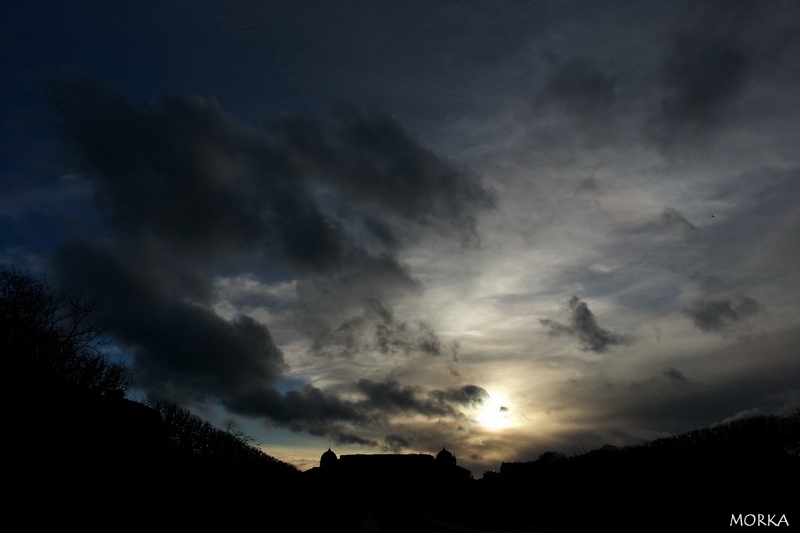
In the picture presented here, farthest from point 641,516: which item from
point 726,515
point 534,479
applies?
point 534,479

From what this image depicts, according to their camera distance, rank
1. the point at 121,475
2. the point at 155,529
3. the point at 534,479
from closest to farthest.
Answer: the point at 155,529 → the point at 121,475 → the point at 534,479

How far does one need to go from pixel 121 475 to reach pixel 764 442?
6056 centimetres

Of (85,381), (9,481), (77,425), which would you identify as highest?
(85,381)

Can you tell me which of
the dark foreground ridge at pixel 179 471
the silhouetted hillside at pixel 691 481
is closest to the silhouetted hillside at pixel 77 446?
the dark foreground ridge at pixel 179 471

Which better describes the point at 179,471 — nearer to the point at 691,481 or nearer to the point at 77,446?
the point at 77,446

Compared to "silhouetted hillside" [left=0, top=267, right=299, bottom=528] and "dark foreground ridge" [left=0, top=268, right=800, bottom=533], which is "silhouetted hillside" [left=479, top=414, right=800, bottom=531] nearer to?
"dark foreground ridge" [left=0, top=268, right=800, bottom=533]

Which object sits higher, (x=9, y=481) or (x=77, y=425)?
(x=77, y=425)

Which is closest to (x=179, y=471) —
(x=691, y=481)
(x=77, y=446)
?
(x=77, y=446)

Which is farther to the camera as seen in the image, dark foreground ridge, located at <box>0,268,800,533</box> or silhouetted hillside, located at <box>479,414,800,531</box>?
silhouetted hillside, located at <box>479,414,800,531</box>

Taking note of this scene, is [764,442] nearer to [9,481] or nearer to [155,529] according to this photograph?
[155,529]

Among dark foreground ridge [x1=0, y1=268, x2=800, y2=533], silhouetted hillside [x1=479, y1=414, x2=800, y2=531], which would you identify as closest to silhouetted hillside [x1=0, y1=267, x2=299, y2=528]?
dark foreground ridge [x1=0, y1=268, x2=800, y2=533]

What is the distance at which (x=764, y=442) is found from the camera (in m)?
51.4

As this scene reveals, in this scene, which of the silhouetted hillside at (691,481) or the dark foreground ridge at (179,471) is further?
the silhouetted hillside at (691,481)

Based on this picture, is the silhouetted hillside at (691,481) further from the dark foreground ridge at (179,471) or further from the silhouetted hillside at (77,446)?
the silhouetted hillside at (77,446)
